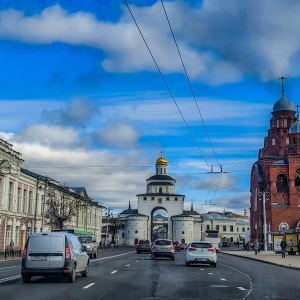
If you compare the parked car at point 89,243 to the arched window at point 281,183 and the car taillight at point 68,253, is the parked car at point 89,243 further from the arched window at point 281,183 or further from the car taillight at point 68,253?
the arched window at point 281,183

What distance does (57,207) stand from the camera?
6719 cm

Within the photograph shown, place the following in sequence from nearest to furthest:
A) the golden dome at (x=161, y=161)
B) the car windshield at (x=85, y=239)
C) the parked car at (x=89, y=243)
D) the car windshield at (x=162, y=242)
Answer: the parked car at (x=89, y=243), the car windshield at (x=85, y=239), the car windshield at (x=162, y=242), the golden dome at (x=161, y=161)

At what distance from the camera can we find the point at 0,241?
→ 168 feet

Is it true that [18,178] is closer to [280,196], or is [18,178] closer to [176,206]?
[280,196]

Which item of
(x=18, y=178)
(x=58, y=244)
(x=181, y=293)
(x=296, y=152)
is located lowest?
(x=181, y=293)

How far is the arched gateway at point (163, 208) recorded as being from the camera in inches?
5659

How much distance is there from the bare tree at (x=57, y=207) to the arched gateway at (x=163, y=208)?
230 feet

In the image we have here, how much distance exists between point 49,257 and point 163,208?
13291 centimetres

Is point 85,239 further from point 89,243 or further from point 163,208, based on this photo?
point 163,208

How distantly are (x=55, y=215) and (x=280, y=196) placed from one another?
145ft

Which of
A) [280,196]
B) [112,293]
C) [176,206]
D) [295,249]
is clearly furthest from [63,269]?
[176,206]

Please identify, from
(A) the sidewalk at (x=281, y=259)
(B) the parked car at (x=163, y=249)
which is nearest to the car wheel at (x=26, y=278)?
(A) the sidewalk at (x=281, y=259)

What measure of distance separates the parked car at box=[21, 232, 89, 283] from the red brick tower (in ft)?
220

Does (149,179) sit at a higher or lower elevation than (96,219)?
higher
